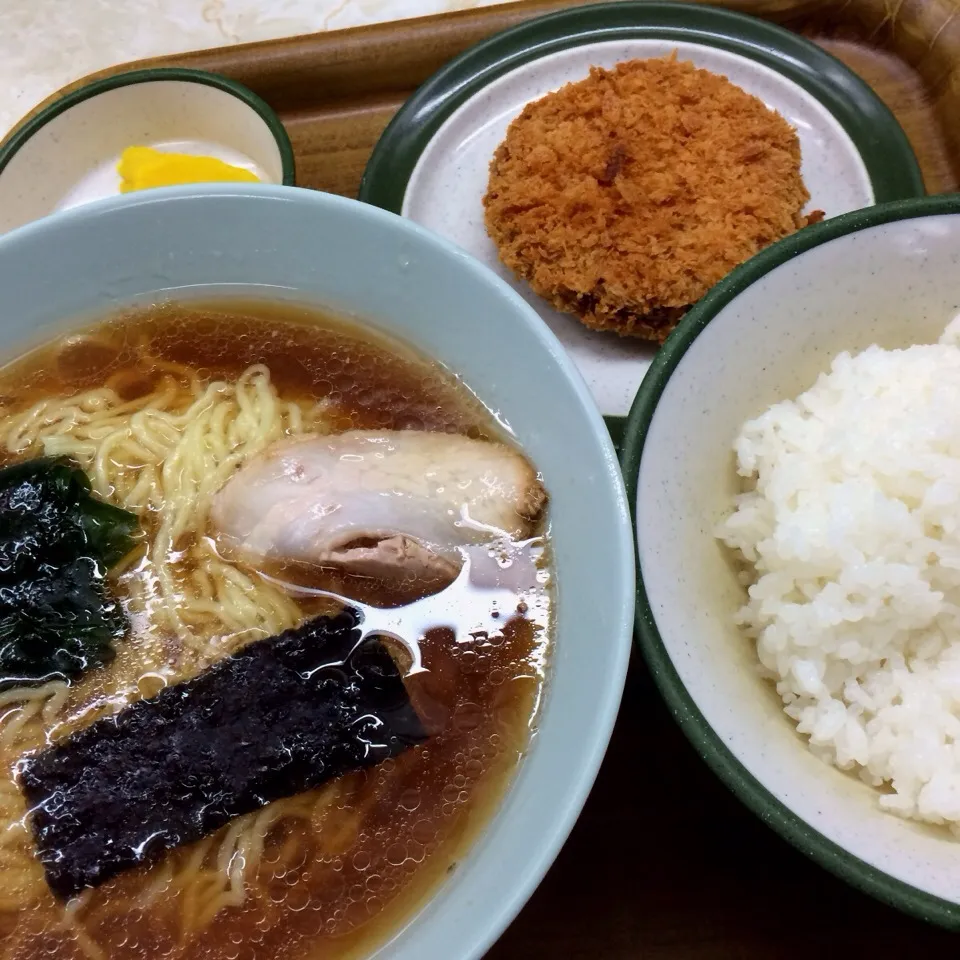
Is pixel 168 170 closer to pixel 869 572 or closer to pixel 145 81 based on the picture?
pixel 145 81

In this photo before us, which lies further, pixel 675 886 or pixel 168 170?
pixel 168 170

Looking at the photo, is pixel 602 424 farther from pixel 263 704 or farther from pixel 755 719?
pixel 263 704

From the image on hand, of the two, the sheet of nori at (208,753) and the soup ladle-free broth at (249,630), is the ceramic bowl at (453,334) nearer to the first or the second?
the soup ladle-free broth at (249,630)

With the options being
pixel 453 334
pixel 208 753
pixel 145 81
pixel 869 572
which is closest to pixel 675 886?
pixel 869 572

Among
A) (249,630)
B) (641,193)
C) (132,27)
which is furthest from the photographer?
(132,27)

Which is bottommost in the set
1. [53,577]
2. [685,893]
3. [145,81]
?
[685,893]

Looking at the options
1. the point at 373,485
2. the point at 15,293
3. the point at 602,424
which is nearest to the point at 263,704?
the point at 373,485

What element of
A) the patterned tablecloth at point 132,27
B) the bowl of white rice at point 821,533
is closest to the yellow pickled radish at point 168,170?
the patterned tablecloth at point 132,27
